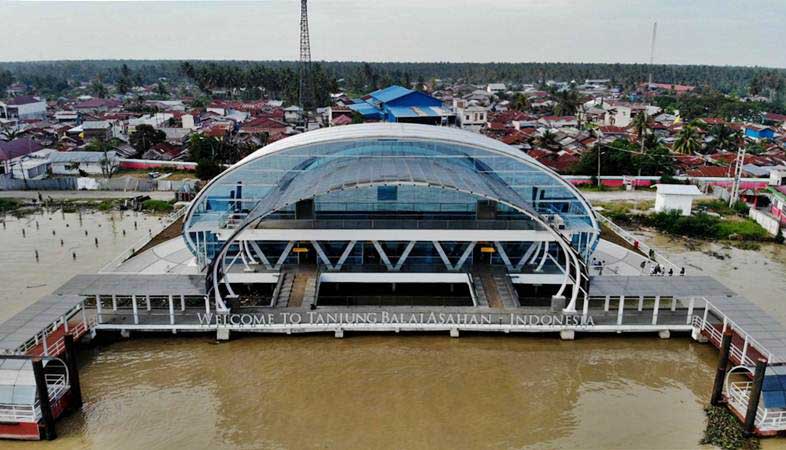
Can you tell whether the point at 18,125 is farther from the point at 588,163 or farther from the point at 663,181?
the point at 663,181

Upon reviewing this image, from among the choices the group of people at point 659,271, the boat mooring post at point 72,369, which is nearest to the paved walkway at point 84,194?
the boat mooring post at point 72,369

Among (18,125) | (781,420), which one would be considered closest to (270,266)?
(781,420)

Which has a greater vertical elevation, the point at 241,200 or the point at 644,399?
the point at 241,200

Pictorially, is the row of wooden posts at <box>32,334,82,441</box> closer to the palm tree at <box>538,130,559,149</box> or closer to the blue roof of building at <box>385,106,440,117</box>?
the palm tree at <box>538,130,559,149</box>

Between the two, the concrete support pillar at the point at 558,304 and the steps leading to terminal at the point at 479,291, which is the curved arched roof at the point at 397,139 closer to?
the concrete support pillar at the point at 558,304

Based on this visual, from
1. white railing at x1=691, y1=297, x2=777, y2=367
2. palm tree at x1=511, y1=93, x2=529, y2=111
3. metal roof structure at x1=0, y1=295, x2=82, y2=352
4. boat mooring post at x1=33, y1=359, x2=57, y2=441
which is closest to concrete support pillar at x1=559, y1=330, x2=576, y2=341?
white railing at x1=691, y1=297, x2=777, y2=367

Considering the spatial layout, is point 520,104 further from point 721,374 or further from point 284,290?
point 721,374

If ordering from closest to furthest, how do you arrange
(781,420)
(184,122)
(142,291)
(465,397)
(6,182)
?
(781,420) → (465,397) → (142,291) → (6,182) → (184,122)
